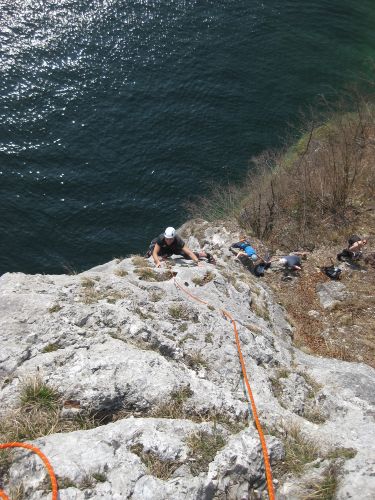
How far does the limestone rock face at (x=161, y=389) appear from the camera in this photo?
6.49m

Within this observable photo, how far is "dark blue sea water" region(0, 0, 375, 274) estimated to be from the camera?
29.1 m

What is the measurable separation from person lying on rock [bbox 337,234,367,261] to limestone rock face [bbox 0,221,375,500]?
5839 millimetres

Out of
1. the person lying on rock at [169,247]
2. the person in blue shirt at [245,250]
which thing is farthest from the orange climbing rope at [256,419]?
the person in blue shirt at [245,250]

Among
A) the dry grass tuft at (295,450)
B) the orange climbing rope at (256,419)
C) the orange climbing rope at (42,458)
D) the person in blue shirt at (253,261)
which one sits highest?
the orange climbing rope at (42,458)

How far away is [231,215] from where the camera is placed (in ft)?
80.2

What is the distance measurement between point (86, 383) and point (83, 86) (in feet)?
102

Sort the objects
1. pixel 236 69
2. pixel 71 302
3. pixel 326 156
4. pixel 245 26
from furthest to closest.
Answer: pixel 245 26 → pixel 236 69 → pixel 326 156 → pixel 71 302

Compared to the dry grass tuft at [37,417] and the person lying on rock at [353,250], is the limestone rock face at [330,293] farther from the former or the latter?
the dry grass tuft at [37,417]

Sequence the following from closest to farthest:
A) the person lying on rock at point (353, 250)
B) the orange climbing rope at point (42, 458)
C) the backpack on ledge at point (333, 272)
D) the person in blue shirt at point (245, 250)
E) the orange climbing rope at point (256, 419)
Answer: the orange climbing rope at point (42, 458)
the orange climbing rope at point (256, 419)
the backpack on ledge at point (333, 272)
the person lying on rock at point (353, 250)
the person in blue shirt at point (245, 250)

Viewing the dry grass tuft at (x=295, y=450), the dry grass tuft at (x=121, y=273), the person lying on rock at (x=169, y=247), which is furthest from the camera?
the person lying on rock at (x=169, y=247)

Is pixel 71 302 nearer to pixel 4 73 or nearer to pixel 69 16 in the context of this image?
pixel 4 73

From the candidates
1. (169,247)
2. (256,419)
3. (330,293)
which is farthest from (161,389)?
(330,293)

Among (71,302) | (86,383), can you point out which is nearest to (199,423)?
(86,383)

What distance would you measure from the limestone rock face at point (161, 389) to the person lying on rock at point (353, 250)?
584 cm
